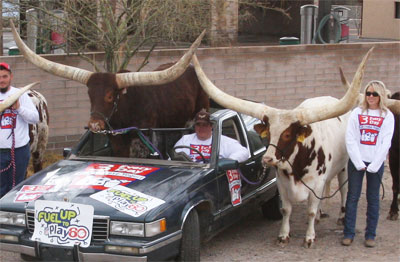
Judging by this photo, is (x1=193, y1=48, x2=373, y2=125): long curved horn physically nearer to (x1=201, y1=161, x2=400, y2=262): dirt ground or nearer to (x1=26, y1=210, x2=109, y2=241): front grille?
(x1=201, y1=161, x2=400, y2=262): dirt ground

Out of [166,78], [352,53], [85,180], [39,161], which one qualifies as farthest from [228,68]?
[85,180]

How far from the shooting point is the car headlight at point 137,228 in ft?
19.4

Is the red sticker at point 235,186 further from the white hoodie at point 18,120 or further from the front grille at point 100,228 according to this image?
the white hoodie at point 18,120

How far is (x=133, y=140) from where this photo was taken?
26.2 ft

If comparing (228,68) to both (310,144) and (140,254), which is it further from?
(140,254)

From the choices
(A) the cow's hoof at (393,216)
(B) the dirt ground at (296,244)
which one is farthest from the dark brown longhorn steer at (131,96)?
(A) the cow's hoof at (393,216)

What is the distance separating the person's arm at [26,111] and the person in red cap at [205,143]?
177cm

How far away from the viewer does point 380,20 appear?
117 ft

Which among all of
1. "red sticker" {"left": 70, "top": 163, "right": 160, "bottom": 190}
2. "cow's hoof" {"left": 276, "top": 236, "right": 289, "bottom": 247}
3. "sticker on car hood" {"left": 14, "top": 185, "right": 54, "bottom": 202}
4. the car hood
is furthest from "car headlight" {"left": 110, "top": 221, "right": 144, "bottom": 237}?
"cow's hoof" {"left": 276, "top": 236, "right": 289, "bottom": 247}

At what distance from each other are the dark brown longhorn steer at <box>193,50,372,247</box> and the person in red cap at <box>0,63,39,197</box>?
6.99 ft

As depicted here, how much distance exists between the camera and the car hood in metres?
6.32

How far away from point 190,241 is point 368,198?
7.78ft

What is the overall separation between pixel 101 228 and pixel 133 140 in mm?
2103

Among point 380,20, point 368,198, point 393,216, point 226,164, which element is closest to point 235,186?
point 226,164
